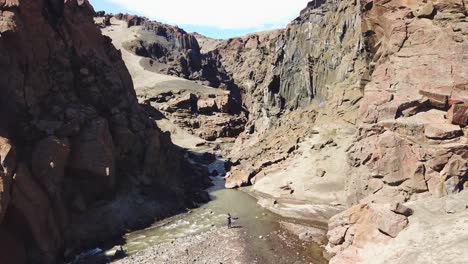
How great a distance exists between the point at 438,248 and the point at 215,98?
9974cm

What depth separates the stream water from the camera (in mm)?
34375

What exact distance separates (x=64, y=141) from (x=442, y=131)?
106 ft

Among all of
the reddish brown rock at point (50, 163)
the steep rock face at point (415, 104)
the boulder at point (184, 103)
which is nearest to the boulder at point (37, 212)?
the reddish brown rock at point (50, 163)

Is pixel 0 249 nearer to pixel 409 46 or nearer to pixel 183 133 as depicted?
pixel 409 46

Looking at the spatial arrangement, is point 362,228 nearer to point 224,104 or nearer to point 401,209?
point 401,209

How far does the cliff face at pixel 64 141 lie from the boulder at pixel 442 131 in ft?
95.6

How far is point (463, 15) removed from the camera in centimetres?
3822

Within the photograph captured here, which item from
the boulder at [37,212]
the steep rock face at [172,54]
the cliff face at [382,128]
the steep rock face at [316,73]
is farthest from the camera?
the steep rock face at [172,54]

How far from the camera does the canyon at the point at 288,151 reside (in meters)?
30.6

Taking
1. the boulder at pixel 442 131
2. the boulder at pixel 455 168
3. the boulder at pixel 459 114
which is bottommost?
the boulder at pixel 455 168

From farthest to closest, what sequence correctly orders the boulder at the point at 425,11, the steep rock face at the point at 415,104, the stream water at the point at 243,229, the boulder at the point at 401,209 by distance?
the boulder at the point at 425,11, the stream water at the point at 243,229, the steep rock face at the point at 415,104, the boulder at the point at 401,209

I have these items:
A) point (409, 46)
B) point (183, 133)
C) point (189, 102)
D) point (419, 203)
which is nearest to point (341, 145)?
point (409, 46)

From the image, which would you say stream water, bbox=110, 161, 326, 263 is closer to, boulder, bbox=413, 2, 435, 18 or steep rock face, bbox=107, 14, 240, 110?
boulder, bbox=413, 2, 435, 18

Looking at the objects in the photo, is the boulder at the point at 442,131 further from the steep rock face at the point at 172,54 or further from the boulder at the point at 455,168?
the steep rock face at the point at 172,54
